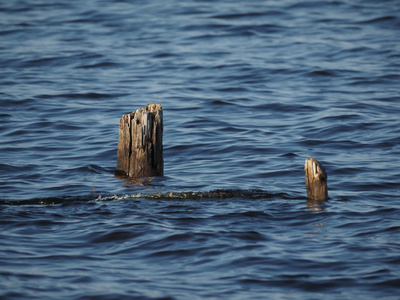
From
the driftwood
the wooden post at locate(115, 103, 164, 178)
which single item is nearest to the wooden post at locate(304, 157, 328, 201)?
the driftwood

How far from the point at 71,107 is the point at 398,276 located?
437 inches

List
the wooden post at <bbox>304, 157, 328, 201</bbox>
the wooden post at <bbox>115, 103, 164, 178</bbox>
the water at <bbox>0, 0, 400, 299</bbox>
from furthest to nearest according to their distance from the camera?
1. the wooden post at <bbox>115, 103, 164, 178</bbox>
2. the wooden post at <bbox>304, 157, 328, 201</bbox>
3. the water at <bbox>0, 0, 400, 299</bbox>

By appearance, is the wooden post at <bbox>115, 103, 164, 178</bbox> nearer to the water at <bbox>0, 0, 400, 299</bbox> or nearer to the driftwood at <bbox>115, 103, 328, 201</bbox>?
the driftwood at <bbox>115, 103, 328, 201</bbox>

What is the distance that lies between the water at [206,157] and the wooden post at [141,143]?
0.29 meters

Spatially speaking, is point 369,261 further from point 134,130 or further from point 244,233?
point 134,130

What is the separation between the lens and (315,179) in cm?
895

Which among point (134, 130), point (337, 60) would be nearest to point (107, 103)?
point (134, 130)

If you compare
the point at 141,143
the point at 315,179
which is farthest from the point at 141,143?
the point at 315,179

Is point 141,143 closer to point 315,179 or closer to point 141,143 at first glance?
point 141,143

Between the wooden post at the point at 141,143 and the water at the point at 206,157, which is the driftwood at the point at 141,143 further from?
the water at the point at 206,157

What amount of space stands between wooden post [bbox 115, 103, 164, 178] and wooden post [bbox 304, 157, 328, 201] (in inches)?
100

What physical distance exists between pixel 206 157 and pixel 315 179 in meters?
3.85

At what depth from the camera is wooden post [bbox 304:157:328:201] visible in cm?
873

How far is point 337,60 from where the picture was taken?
840 inches
